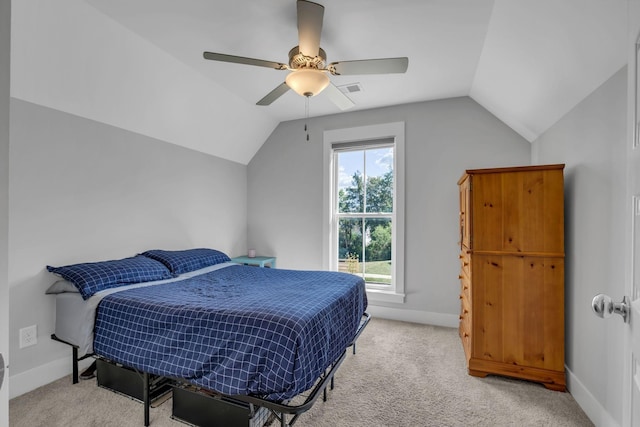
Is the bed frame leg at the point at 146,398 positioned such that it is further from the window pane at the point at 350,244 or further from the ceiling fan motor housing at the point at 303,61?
the window pane at the point at 350,244

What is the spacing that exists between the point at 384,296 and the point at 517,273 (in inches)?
67.8

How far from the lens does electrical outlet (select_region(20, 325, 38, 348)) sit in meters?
2.20

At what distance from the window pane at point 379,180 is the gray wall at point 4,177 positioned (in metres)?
3.65

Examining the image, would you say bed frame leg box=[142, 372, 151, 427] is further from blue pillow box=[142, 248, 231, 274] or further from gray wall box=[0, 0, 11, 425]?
gray wall box=[0, 0, 11, 425]

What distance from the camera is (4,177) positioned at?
627 millimetres

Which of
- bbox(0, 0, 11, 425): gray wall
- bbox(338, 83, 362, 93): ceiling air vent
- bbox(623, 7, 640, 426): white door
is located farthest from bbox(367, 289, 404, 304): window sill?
bbox(0, 0, 11, 425): gray wall

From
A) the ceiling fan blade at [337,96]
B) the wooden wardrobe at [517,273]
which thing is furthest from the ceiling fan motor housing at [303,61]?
the wooden wardrobe at [517,273]

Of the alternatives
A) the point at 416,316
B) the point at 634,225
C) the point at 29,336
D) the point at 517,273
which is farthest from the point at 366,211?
the point at 29,336

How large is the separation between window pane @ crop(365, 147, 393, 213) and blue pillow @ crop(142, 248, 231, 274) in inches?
82.6

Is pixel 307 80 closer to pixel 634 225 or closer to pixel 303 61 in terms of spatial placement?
pixel 303 61

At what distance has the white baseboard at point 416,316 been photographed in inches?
139

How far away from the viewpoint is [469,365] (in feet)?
8.10

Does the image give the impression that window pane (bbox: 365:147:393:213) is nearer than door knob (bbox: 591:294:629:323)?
No

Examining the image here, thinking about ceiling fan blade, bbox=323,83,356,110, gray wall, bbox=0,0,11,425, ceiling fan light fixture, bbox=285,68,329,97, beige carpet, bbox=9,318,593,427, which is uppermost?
ceiling fan blade, bbox=323,83,356,110
